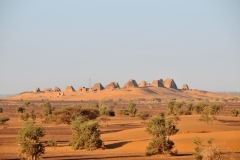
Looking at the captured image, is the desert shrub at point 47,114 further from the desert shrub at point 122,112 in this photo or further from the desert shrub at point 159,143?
the desert shrub at point 159,143

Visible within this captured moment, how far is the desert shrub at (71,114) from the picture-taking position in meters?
50.6

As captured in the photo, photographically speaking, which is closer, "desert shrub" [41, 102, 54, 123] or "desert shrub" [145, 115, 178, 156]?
"desert shrub" [145, 115, 178, 156]

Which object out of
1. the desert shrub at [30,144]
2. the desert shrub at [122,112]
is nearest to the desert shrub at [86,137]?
the desert shrub at [30,144]

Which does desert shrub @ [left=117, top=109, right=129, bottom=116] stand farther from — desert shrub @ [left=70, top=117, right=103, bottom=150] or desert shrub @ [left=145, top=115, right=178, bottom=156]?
desert shrub @ [left=145, top=115, right=178, bottom=156]

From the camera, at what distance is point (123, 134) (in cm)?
4166

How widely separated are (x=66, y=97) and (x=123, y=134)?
14167cm

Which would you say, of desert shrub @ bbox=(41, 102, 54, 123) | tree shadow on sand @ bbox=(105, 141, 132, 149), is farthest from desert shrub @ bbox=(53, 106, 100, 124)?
tree shadow on sand @ bbox=(105, 141, 132, 149)

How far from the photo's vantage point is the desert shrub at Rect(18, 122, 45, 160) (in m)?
25.2

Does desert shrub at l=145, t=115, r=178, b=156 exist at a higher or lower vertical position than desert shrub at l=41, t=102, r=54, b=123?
lower

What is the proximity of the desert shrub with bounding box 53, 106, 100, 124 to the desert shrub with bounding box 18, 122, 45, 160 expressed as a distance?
902 inches

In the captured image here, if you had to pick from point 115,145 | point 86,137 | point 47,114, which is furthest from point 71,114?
point 86,137

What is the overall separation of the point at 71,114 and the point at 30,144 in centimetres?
2536

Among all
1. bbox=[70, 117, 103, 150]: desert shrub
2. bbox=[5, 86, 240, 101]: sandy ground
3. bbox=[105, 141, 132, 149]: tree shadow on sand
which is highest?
bbox=[5, 86, 240, 101]: sandy ground

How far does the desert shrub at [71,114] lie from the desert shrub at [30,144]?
902 inches
